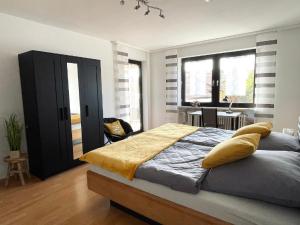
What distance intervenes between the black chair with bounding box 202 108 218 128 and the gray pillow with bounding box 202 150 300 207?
8.02ft

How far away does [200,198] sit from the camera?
4.48 ft

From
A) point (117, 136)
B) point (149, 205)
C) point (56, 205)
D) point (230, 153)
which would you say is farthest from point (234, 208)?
point (117, 136)

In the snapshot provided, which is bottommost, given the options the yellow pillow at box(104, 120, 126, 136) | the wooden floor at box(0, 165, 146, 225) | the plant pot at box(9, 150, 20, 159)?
the wooden floor at box(0, 165, 146, 225)

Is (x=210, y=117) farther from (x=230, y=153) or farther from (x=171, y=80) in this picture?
(x=230, y=153)

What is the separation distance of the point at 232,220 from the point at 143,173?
77 centimetres

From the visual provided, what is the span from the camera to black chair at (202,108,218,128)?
3943 mm

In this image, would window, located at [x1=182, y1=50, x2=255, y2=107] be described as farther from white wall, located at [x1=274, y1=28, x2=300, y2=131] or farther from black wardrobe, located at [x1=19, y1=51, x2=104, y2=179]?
black wardrobe, located at [x1=19, y1=51, x2=104, y2=179]

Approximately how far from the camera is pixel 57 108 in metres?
2.88

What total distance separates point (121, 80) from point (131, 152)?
2.64 meters

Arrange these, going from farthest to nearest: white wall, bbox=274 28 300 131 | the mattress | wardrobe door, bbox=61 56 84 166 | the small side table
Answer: white wall, bbox=274 28 300 131 < wardrobe door, bbox=61 56 84 166 < the small side table < the mattress

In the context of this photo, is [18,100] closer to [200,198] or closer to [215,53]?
[200,198]

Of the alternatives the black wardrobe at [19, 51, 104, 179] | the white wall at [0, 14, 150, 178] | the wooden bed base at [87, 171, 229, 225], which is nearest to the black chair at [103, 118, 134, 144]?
the black wardrobe at [19, 51, 104, 179]

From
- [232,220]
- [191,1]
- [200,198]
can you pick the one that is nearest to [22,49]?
[191,1]

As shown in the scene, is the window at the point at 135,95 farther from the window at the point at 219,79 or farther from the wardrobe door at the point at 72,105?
the wardrobe door at the point at 72,105
